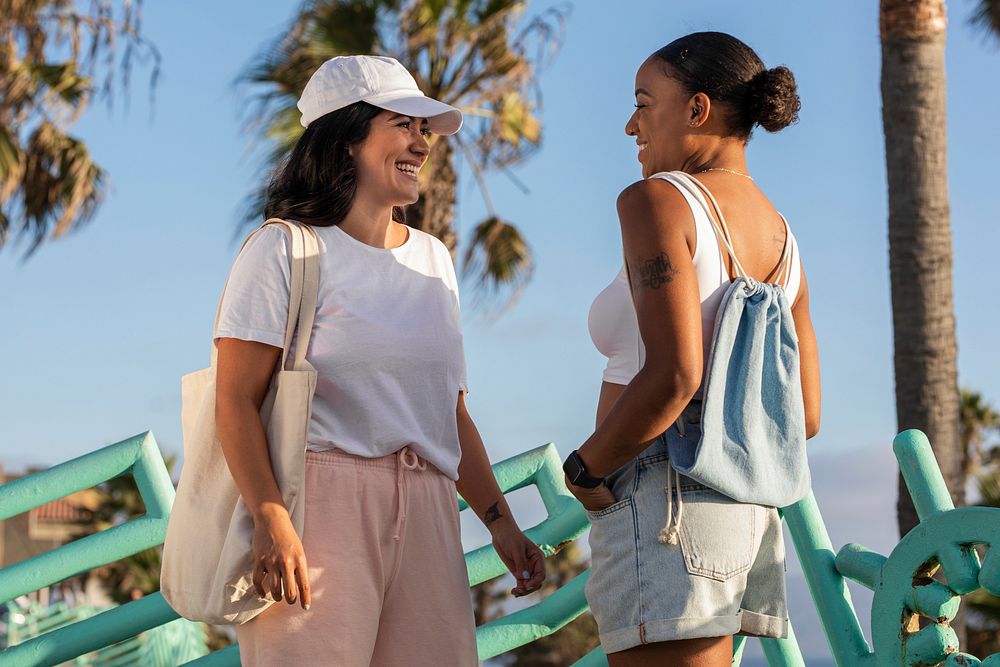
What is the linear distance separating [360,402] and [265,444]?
0.20m

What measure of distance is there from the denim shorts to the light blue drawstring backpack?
1.0 inches

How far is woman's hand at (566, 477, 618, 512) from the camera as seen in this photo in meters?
2.35

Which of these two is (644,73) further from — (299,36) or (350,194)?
(299,36)

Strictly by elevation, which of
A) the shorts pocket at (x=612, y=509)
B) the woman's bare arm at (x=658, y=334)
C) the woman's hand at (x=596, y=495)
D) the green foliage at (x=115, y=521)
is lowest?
the green foliage at (x=115, y=521)

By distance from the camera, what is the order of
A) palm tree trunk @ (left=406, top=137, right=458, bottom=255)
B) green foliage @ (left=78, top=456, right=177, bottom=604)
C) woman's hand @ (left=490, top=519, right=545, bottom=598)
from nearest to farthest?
woman's hand @ (left=490, top=519, right=545, bottom=598) → palm tree trunk @ (left=406, top=137, right=458, bottom=255) → green foliage @ (left=78, top=456, right=177, bottom=604)

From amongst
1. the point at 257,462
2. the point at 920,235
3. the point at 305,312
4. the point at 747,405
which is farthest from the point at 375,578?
the point at 920,235

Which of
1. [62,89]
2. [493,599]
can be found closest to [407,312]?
[62,89]

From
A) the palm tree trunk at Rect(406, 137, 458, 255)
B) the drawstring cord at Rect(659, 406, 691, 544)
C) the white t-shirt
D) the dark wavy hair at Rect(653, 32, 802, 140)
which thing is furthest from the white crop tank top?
the palm tree trunk at Rect(406, 137, 458, 255)

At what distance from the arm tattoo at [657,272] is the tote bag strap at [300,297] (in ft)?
2.13

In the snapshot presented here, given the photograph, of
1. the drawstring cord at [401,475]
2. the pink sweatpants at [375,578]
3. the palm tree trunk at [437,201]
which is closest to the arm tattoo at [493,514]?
the pink sweatpants at [375,578]

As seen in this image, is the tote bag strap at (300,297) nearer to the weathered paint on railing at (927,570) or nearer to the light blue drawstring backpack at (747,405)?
the light blue drawstring backpack at (747,405)

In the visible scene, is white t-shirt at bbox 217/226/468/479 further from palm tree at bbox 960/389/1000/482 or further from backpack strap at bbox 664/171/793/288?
palm tree at bbox 960/389/1000/482

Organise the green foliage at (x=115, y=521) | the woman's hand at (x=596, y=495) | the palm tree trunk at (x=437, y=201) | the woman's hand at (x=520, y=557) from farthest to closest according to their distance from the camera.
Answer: the green foliage at (x=115, y=521) < the palm tree trunk at (x=437, y=201) < the woman's hand at (x=520, y=557) < the woman's hand at (x=596, y=495)

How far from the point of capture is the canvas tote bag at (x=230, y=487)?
7.77 ft
